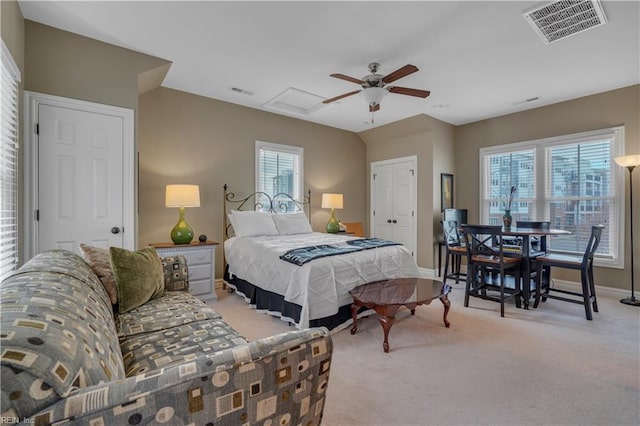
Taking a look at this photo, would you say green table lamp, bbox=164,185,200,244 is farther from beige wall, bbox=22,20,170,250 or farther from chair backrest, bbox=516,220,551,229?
chair backrest, bbox=516,220,551,229

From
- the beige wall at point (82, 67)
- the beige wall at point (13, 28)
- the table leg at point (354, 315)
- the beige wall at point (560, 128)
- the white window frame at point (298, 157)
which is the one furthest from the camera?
the white window frame at point (298, 157)

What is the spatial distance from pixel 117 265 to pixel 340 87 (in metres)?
3.32

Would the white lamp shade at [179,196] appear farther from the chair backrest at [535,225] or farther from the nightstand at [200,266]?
the chair backrest at [535,225]

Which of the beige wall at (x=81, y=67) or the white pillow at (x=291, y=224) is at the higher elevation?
the beige wall at (x=81, y=67)

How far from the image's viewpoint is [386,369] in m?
2.23

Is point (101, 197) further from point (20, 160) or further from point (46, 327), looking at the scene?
point (46, 327)

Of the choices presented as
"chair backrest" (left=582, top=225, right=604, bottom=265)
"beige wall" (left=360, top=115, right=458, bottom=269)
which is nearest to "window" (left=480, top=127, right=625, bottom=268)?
"beige wall" (left=360, top=115, right=458, bottom=269)

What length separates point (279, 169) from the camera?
530 cm

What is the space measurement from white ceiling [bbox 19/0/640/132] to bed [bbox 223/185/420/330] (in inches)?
79.0

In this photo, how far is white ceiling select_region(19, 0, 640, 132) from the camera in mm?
2484

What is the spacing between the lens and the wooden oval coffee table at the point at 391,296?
8.23ft

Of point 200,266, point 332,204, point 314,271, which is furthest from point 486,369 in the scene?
point 332,204

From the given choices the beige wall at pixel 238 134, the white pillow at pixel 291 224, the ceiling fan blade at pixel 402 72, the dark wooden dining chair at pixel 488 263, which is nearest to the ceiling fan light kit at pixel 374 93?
the ceiling fan blade at pixel 402 72

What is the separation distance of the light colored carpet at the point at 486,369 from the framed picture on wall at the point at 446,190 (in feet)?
8.38
